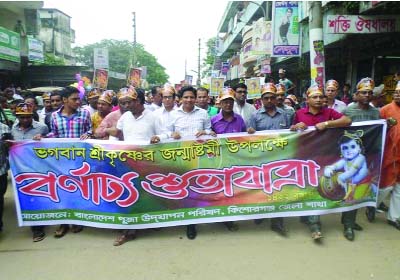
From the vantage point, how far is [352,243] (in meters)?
4.17

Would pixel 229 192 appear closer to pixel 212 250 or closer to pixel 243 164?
pixel 243 164

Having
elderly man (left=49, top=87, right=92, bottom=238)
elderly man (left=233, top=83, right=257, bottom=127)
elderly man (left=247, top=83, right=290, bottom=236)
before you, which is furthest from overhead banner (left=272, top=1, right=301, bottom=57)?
elderly man (left=49, top=87, right=92, bottom=238)

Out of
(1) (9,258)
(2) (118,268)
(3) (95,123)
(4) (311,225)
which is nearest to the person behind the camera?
(2) (118,268)

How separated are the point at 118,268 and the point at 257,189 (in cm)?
169

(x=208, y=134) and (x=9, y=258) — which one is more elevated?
(x=208, y=134)

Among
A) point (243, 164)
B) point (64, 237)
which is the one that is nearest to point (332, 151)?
point (243, 164)

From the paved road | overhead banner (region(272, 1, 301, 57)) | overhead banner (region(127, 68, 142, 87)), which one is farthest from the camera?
overhead banner (region(127, 68, 142, 87))

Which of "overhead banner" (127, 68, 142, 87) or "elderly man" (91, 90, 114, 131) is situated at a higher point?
"overhead banner" (127, 68, 142, 87)

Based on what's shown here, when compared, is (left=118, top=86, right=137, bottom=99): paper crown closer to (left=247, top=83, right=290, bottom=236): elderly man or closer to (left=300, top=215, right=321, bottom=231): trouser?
(left=247, top=83, right=290, bottom=236): elderly man

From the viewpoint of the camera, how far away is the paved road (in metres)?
3.55

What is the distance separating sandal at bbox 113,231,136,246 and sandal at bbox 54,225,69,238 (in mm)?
679

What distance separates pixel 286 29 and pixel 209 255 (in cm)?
942

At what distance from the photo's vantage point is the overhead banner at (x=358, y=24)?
8289 millimetres

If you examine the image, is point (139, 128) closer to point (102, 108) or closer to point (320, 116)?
point (102, 108)
